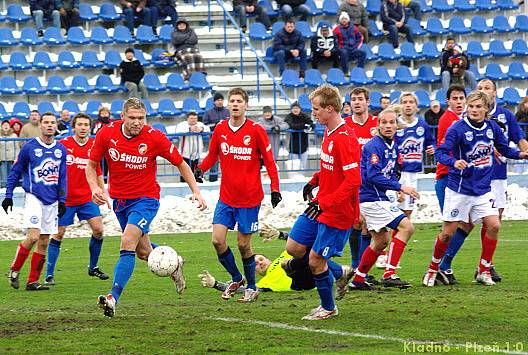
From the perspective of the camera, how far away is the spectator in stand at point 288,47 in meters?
29.0

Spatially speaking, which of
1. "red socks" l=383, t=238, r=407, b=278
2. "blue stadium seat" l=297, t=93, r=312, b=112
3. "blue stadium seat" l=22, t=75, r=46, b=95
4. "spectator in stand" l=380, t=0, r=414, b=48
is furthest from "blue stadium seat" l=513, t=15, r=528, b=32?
"red socks" l=383, t=238, r=407, b=278

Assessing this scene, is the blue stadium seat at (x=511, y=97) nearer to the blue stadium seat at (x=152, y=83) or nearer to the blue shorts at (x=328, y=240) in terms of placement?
the blue stadium seat at (x=152, y=83)

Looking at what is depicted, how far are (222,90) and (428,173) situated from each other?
7076 mm

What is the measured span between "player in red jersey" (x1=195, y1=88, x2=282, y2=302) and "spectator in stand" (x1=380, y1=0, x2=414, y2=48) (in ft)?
65.7

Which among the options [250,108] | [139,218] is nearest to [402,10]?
[250,108]

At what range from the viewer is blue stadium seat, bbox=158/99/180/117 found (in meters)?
27.4

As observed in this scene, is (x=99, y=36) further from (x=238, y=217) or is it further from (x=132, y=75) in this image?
(x=238, y=217)

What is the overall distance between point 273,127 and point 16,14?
9181mm

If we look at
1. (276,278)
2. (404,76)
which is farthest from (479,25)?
(276,278)

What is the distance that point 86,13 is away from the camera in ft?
98.4

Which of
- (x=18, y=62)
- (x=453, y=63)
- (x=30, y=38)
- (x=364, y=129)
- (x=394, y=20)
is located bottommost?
(x=364, y=129)

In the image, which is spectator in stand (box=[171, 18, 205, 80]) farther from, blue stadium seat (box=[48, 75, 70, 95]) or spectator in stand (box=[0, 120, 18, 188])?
spectator in stand (box=[0, 120, 18, 188])

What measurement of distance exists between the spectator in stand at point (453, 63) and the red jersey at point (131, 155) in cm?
1934

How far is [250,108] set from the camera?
1139 inches
